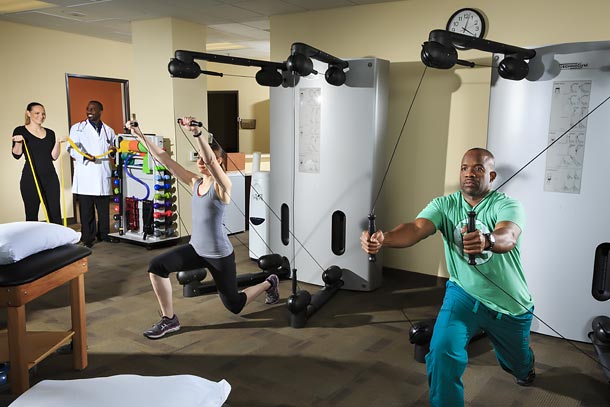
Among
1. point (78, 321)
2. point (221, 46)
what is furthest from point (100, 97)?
point (78, 321)

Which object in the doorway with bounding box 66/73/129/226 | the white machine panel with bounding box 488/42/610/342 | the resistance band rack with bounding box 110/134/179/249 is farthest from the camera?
the doorway with bounding box 66/73/129/226

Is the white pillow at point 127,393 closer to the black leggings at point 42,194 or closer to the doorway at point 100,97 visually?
the black leggings at point 42,194

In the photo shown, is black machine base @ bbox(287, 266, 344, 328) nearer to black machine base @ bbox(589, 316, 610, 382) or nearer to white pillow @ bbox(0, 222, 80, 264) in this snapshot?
white pillow @ bbox(0, 222, 80, 264)

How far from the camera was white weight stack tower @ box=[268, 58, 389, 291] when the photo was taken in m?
3.63

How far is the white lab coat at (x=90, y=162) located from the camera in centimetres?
490

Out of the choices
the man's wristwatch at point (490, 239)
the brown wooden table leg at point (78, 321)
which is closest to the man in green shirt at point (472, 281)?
the man's wristwatch at point (490, 239)

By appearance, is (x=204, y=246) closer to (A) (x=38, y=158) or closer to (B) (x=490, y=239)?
(B) (x=490, y=239)

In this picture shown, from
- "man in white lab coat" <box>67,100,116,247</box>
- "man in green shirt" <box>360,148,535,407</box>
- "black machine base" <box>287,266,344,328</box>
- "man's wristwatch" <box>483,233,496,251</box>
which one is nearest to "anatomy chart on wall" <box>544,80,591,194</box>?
"man in green shirt" <box>360,148,535,407</box>

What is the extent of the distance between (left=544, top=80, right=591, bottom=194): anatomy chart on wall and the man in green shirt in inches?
37.9

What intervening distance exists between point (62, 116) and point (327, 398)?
4886 millimetres

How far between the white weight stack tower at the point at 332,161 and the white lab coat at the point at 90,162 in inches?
73.6

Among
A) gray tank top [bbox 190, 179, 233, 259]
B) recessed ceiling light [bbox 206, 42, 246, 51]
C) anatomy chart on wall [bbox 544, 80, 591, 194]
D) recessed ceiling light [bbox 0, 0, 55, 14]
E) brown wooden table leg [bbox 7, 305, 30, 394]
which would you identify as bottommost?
brown wooden table leg [bbox 7, 305, 30, 394]

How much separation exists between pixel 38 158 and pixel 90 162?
1.43 feet

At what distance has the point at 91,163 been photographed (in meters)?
4.93
